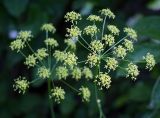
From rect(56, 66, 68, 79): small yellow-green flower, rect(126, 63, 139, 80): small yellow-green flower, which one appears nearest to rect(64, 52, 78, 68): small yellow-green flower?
rect(56, 66, 68, 79): small yellow-green flower

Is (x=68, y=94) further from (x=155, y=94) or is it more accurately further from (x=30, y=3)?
(x=155, y=94)

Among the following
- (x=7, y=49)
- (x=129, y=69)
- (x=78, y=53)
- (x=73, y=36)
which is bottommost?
(x=129, y=69)

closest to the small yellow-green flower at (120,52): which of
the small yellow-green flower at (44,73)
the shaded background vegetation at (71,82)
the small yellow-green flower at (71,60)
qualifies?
the small yellow-green flower at (71,60)

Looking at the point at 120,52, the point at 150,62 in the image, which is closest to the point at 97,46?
the point at 120,52

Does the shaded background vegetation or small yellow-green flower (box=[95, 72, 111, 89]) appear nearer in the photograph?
small yellow-green flower (box=[95, 72, 111, 89])

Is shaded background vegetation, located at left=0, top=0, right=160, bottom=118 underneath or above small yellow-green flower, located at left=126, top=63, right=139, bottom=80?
above

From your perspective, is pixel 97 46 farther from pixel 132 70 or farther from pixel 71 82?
pixel 71 82

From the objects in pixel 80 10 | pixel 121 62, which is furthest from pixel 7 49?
Result: pixel 121 62

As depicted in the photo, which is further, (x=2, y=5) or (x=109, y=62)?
(x=2, y=5)

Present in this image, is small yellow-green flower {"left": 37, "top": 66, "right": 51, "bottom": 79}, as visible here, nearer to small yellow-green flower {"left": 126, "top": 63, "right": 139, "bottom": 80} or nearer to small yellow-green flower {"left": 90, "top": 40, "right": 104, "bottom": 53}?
small yellow-green flower {"left": 90, "top": 40, "right": 104, "bottom": 53}
